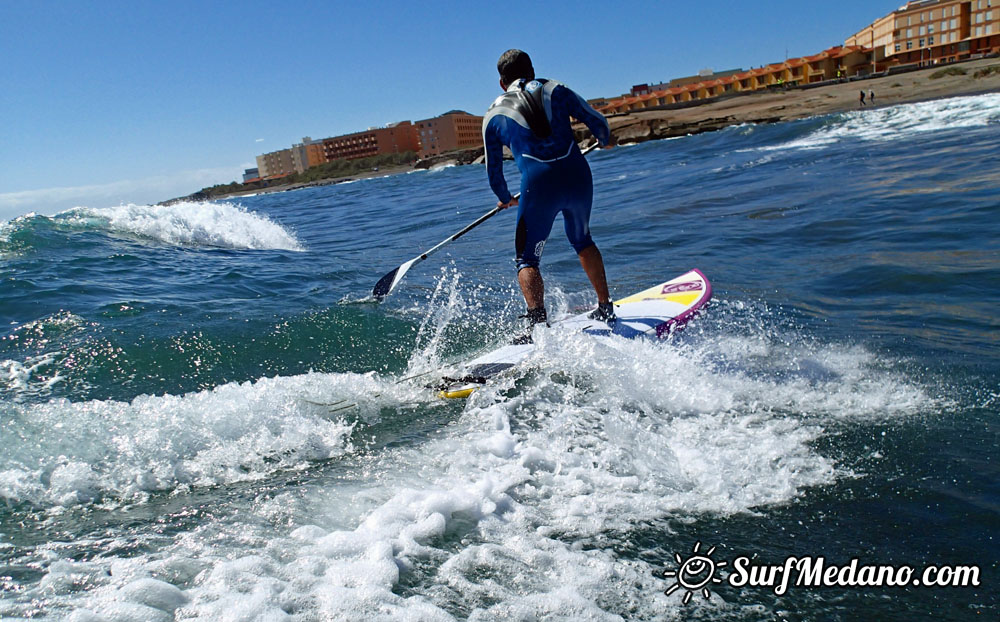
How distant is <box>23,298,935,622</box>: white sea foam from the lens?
78.7 inches

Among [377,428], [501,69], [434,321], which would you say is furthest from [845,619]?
[434,321]

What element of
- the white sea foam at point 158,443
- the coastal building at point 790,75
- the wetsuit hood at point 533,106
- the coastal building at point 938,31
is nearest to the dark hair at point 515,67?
the wetsuit hood at point 533,106

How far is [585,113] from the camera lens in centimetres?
445

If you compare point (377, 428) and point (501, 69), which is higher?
point (501, 69)

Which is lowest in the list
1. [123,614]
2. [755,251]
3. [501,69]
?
[755,251]

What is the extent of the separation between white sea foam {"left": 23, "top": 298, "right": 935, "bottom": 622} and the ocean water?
14 millimetres

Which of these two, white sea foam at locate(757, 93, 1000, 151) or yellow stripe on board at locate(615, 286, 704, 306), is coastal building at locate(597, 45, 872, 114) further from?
yellow stripe on board at locate(615, 286, 704, 306)

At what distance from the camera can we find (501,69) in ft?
14.8

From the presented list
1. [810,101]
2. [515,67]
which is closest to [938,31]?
[810,101]

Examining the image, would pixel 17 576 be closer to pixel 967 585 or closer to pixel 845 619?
pixel 845 619

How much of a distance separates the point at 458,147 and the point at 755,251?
145 meters

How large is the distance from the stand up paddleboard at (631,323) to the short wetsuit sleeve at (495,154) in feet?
3.72

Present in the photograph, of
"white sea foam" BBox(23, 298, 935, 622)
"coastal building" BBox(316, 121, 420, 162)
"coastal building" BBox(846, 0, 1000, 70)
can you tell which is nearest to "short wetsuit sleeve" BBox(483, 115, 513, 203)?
"white sea foam" BBox(23, 298, 935, 622)

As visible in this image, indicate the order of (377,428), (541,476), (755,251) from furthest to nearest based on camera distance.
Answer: (755,251) → (377,428) → (541,476)
